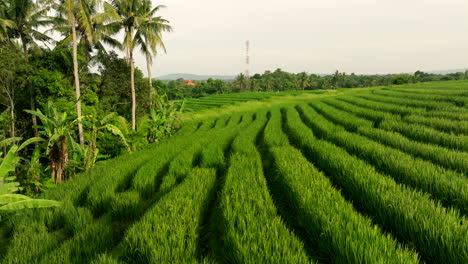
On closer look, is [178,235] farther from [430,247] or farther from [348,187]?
[348,187]

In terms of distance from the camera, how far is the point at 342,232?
2.30m

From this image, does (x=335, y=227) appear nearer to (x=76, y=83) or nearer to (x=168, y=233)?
(x=168, y=233)

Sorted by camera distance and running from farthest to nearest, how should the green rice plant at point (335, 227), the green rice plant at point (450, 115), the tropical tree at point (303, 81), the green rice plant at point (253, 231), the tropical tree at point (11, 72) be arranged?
1. the tropical tree at point (303, 81)
2. the tropical tree at point (11, 72)
3. the green rice plant at point (450, 115)
4. the green rice plant at point (253, 231)
5. the green rice plant at point (335, 227)

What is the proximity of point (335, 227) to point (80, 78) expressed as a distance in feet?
69.3

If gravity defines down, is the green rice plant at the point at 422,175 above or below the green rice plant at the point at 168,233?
above

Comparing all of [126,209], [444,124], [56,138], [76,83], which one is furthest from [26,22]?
[444,124]

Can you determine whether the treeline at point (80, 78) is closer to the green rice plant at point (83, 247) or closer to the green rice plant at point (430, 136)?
the green rice plant at point (83, 247)

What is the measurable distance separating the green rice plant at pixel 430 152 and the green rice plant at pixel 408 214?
1736mm

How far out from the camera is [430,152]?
499 cm

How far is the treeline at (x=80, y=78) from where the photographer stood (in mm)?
12266

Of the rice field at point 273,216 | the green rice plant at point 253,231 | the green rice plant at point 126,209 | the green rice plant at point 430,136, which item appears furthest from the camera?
the green rice plant at point 430,136

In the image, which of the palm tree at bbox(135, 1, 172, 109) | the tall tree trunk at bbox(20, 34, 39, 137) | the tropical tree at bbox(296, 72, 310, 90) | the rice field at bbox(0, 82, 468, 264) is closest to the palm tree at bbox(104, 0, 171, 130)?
the palm tree at bbox(135, 1, 172, 109)

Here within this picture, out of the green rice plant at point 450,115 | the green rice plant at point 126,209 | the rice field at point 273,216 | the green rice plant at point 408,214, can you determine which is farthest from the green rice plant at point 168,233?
the green rice plant at point 450,115

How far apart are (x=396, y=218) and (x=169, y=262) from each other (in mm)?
2708
